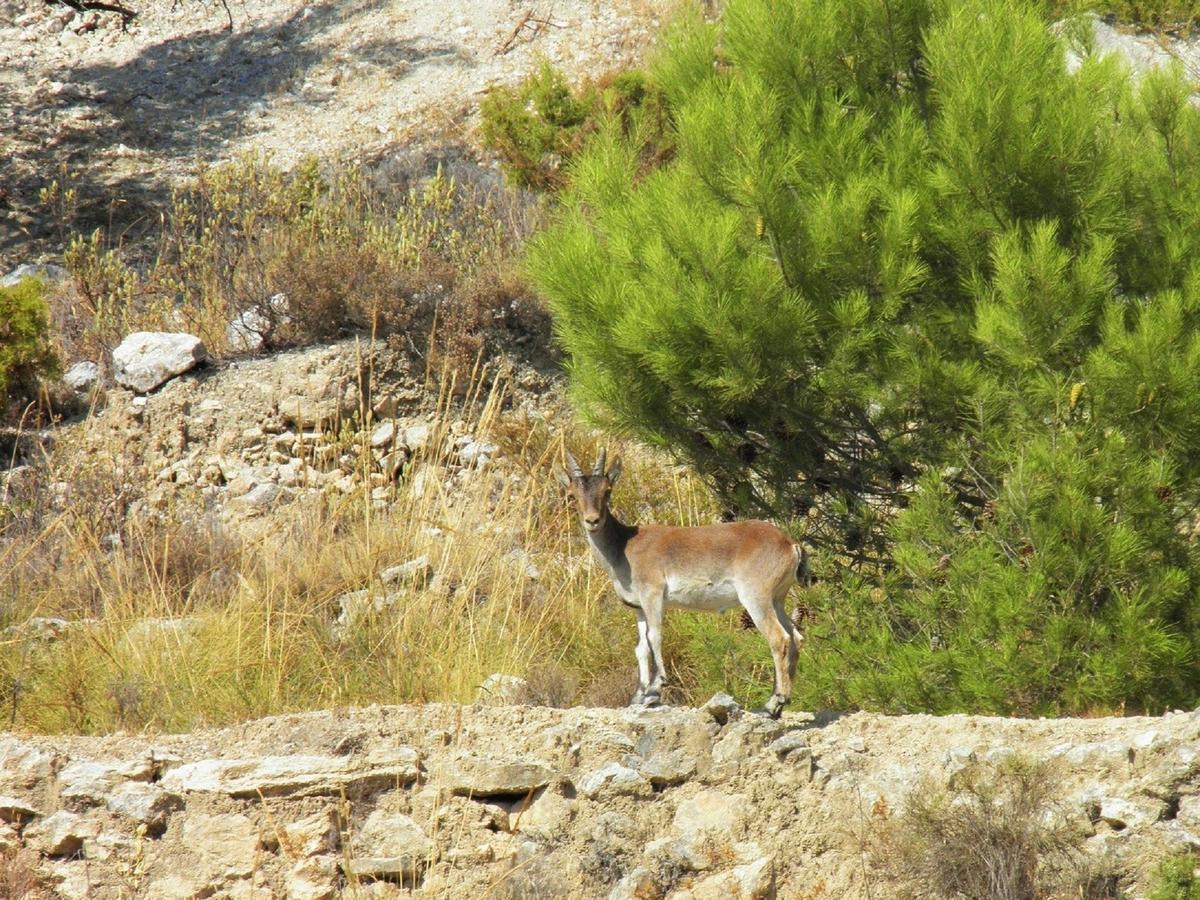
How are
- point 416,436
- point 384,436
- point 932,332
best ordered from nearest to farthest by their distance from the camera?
point 932,332 < point 416,436 < point 384,436

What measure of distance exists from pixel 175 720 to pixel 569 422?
554 cm

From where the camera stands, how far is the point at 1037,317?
25.2ft

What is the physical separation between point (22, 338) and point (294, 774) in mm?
7644

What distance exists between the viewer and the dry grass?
786 centimetres

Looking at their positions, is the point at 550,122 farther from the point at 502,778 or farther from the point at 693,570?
the point at 502,778

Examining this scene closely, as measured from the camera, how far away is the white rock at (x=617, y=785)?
5969mm

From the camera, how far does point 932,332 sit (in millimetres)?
8258

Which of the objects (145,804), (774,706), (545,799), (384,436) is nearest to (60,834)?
(145,804)

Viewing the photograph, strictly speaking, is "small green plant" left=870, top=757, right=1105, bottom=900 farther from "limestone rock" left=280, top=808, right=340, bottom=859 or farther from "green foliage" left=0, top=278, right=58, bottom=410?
"green foliage" left=0, top=278, right=58, bottom=410

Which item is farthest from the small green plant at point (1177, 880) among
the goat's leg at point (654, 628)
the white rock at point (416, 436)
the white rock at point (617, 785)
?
the white rock at point (416, 436)

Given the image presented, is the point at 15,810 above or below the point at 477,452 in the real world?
above

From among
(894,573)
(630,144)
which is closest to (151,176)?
(630,144)

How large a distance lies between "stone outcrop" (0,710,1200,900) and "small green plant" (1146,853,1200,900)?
0.52ft

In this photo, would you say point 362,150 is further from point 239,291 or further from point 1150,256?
point 1150,256
